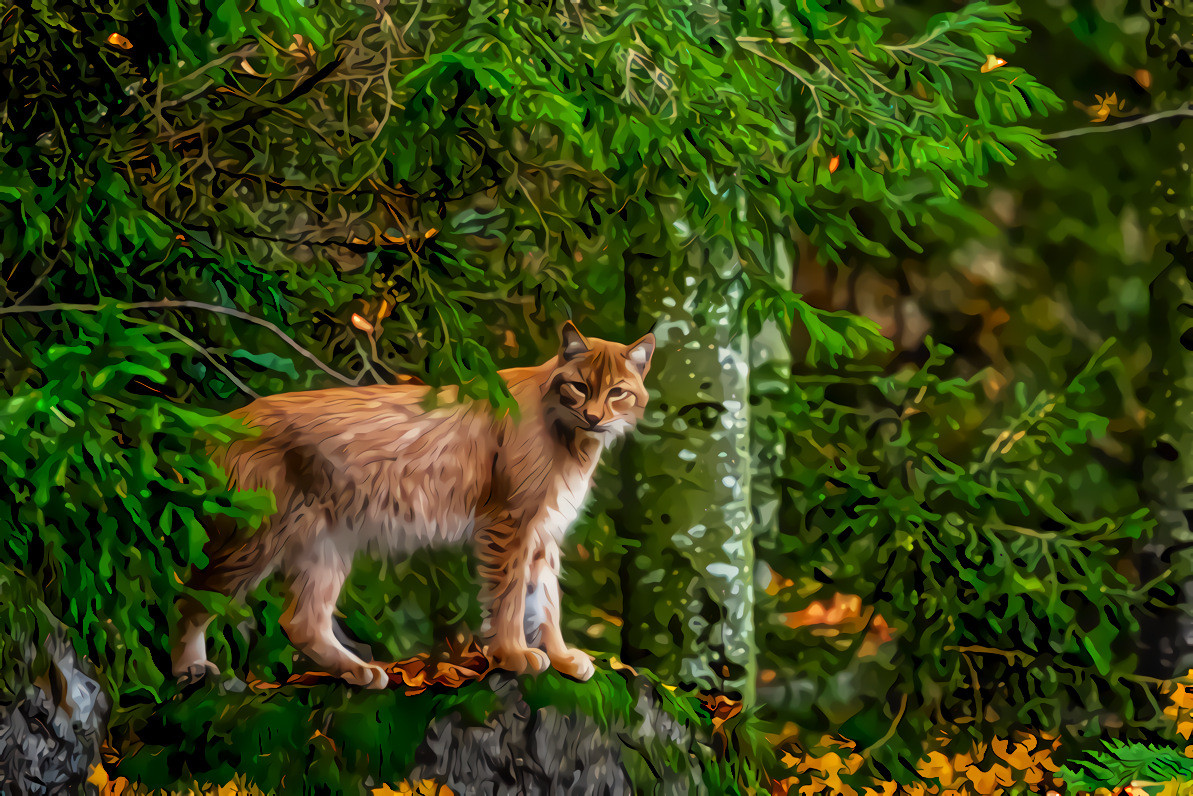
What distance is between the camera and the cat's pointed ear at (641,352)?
2.30 metres

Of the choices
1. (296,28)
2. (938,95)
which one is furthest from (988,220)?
(296,28)

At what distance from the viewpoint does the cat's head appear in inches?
88.7

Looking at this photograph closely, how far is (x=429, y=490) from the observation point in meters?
2.32

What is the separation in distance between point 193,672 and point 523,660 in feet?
2.62

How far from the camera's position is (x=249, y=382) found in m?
2.52

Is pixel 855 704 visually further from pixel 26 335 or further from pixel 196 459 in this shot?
pixel 26 335

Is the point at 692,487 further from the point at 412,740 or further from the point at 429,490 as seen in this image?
the point at 412,740

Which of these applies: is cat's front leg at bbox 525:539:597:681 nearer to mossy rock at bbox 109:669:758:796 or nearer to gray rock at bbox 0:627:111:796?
mossy rock at bbox 109:669:758:796

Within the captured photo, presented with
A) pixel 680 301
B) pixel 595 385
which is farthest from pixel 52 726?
pixel 680 301

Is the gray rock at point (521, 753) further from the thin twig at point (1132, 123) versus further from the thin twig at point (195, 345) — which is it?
the thin twig at point (1132, 123)

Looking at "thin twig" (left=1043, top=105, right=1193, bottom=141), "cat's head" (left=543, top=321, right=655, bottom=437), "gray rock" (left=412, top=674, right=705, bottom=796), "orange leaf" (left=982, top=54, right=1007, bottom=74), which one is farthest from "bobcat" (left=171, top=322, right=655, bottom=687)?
"thin twig" (left=1043, top=105, right=1193, bottom=141)

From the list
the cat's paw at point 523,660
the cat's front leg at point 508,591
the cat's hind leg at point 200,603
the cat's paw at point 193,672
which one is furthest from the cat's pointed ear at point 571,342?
the cat's paw at point 193,672

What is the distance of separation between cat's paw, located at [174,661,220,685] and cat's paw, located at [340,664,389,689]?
334 millimetres

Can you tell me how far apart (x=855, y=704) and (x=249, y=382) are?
6.55ft
